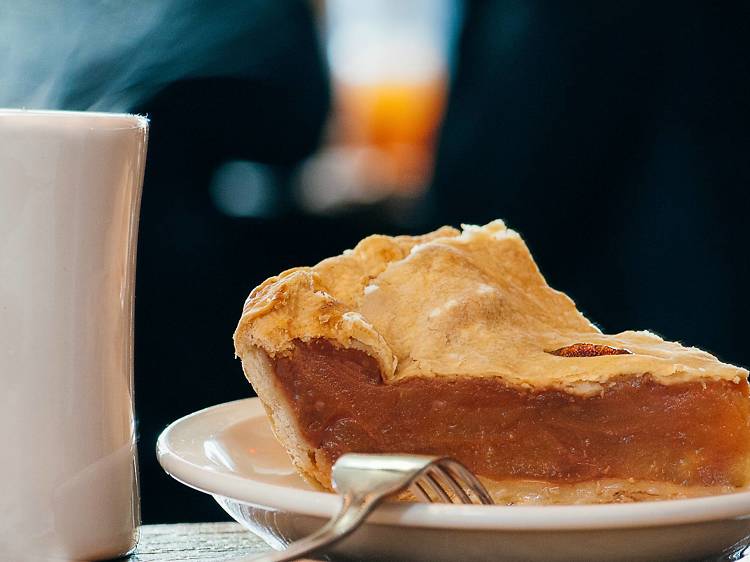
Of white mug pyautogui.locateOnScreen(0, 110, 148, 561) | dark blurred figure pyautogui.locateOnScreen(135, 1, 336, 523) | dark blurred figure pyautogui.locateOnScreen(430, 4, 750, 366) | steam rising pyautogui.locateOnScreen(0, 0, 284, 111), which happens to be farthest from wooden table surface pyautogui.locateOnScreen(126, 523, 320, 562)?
dark blurred figure pyautogui.locateOnScreen(430, 4, 750, 366)

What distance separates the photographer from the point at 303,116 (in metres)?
3.86

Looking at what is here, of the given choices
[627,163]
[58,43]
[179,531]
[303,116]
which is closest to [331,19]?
[303,116]

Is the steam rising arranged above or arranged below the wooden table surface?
above

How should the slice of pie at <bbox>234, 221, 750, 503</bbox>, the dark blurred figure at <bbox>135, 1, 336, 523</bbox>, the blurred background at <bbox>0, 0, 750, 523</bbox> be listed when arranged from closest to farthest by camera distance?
the slice of pie at <bbox>234, 221, 750, 503</bbox> < the dark blurred figure at <bbox>135, 1, 336, 523</bbox> < the blurred background at <bbox>0, 0, 750, 523</bbox>

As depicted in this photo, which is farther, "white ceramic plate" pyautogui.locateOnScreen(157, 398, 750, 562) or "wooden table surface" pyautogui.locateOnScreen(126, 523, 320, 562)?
"wooden table surface" pyautogui.locateOnScreen(126, 523, 320, 562)

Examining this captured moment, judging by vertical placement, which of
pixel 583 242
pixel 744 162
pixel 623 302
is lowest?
pixel 623 302

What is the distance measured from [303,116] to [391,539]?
315 cm

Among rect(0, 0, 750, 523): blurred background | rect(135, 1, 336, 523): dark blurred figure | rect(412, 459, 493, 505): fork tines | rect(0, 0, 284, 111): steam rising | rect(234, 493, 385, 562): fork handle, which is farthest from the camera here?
rect(0, 0, 750, 523): blurred background

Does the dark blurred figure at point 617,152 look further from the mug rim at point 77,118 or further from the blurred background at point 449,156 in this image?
the mug rim at point 77,118

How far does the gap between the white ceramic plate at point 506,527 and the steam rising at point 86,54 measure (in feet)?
2.13

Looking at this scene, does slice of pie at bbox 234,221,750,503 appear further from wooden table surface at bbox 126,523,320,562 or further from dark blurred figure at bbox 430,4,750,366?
dark blurred figure at bbox 430,4,750,366

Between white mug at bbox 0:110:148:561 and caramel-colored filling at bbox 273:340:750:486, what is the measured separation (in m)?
0.21

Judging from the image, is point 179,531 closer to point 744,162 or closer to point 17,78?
point 17,78

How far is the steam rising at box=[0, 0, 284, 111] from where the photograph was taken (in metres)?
1.37
